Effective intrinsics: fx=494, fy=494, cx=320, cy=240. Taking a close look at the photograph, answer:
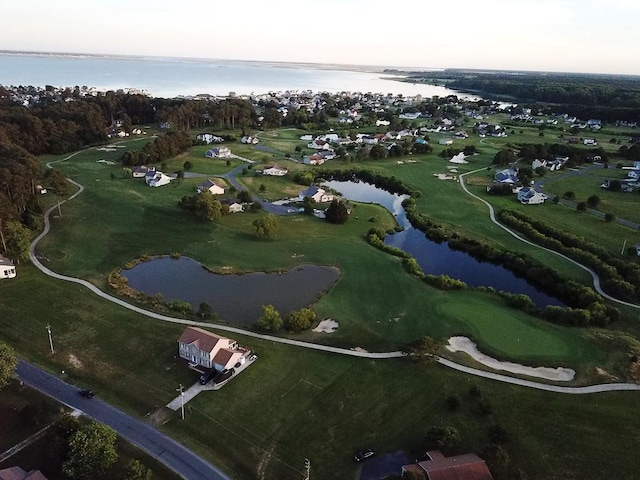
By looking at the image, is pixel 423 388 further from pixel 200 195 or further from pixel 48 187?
pixel 48 187

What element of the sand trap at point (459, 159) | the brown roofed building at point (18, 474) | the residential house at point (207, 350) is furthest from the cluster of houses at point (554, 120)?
the brown roofed building at point (18, 474)

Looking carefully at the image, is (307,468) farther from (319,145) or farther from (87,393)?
(319,145)

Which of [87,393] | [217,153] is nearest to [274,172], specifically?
[217,153]

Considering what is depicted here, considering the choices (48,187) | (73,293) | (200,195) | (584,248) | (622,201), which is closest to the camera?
(73,293)

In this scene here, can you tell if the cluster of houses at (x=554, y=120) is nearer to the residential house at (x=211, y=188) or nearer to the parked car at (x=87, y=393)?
the residential house at (x=211, y=188)

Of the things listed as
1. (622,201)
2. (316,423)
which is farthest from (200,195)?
(622,201)
